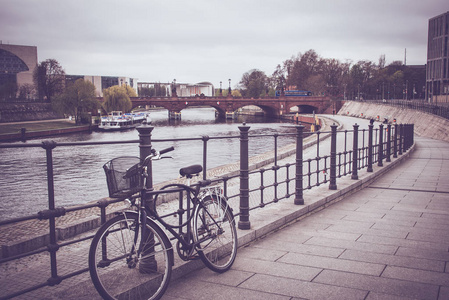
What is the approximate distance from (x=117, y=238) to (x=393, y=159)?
12.5 metres

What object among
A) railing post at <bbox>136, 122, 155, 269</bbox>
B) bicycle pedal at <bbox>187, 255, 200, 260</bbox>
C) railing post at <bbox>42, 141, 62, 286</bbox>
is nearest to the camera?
railing post at <bbox>42, 141, 62, 286</bbox>

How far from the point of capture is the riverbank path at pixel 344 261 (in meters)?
3.67

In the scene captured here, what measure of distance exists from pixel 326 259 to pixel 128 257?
2265 mm

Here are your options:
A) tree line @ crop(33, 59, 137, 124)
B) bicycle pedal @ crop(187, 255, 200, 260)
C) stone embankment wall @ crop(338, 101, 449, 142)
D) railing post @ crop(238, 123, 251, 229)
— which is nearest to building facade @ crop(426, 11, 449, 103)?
stone embankment wall @ crop(338, 101, 449, 142)

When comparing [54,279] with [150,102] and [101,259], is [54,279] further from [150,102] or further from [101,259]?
A: [150,102]

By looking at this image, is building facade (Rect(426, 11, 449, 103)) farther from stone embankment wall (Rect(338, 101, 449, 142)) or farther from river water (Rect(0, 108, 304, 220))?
river water (Rect(0, 108, 304, 220))

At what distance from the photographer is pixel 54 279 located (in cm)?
305

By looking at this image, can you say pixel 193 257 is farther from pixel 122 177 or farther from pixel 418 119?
pixel 418 119

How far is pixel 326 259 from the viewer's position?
4.52m

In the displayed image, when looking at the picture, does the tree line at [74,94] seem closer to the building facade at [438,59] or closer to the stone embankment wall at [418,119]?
the stone embankment wall at [418,119]

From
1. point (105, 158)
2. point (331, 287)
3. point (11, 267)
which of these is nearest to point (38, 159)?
point (105, 158)

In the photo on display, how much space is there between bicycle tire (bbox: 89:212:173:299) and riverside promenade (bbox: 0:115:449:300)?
7.9 inches

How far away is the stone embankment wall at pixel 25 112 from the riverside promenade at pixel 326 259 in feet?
217

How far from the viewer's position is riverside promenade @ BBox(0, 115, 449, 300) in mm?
3645
